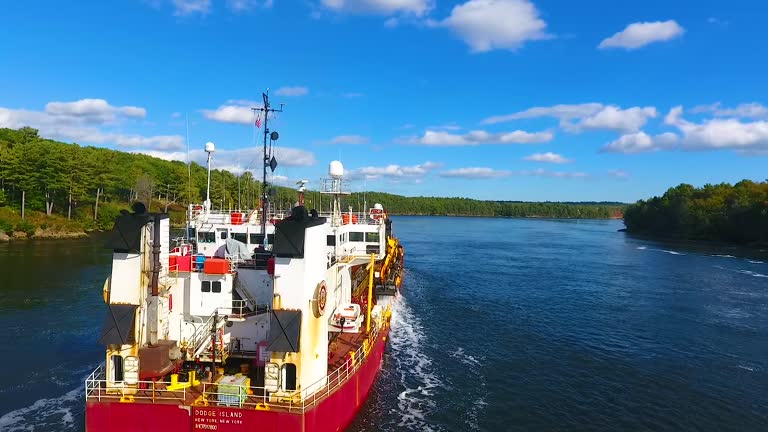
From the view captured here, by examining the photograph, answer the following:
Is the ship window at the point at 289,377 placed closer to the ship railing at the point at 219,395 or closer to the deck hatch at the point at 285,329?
the ship railing at the point at 219,395

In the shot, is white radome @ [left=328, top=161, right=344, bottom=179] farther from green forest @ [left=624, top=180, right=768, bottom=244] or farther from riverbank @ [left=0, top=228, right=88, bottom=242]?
green forest @ [left=624, top=180, right=768, bottom=244]

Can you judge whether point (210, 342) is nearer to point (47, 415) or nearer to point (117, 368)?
point (117, 368)

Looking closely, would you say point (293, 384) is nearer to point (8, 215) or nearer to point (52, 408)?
point (52, 408)

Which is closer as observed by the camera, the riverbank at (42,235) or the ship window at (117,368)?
the ship window at (117,368)

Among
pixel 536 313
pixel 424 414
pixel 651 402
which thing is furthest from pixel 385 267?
pixel 651 402

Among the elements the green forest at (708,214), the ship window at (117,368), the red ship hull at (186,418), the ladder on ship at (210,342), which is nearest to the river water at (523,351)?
the ship window at (117,368)

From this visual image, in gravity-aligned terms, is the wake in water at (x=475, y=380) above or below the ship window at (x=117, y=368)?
below
